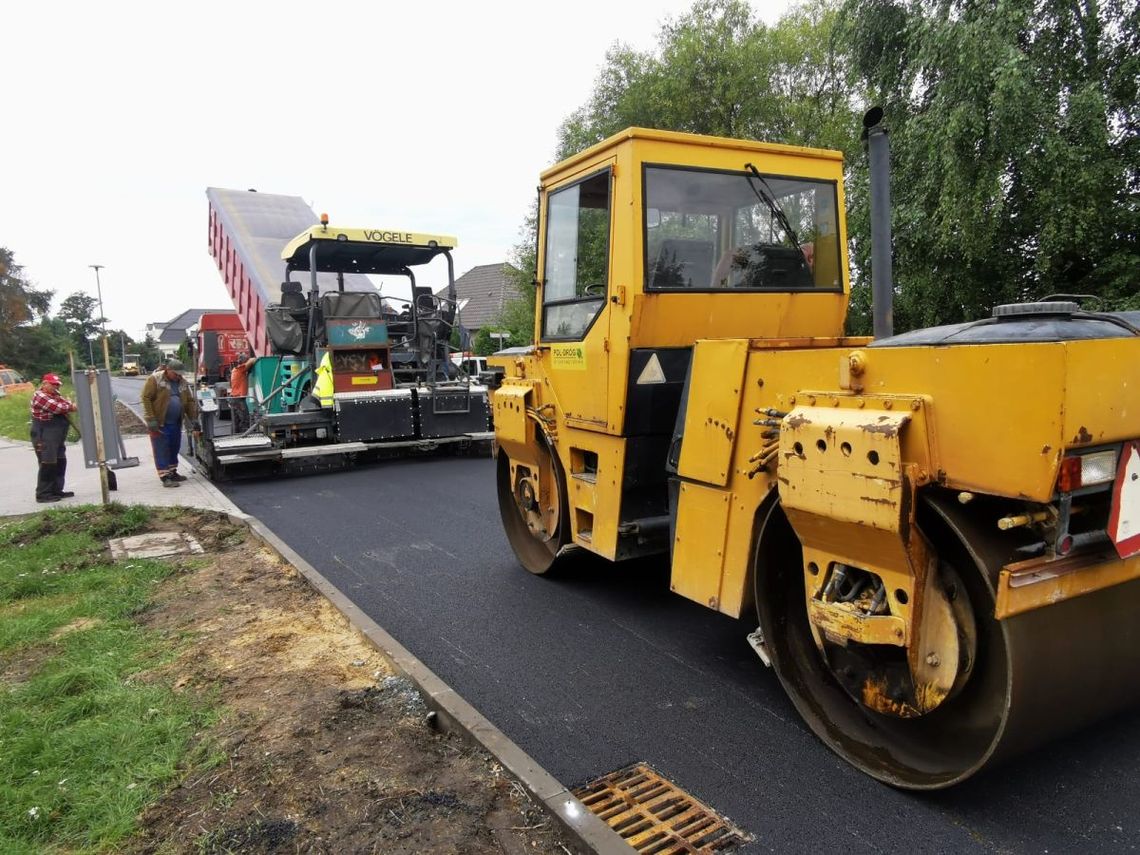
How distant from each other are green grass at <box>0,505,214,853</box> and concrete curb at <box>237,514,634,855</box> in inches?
34.9

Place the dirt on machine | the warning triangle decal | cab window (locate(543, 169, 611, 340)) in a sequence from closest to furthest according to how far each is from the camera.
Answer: the warning triangle decal → cab window (locate(543, 169, 611, 340)) → the dirt on machine

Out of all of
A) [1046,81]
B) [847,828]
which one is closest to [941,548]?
[847,828]

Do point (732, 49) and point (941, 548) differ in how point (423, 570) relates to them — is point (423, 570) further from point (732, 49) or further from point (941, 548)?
point (732, 49)

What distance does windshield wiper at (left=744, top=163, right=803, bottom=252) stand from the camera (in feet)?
14.2

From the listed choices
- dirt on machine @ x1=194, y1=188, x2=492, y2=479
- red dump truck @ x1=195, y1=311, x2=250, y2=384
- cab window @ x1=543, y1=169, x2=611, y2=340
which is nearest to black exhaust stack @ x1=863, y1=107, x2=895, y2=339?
cab window @ x1=543, y1=169, x2=611, y2=340

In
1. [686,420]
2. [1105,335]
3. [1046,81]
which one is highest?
[1046,81]

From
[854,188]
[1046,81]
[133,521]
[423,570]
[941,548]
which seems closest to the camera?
[941,548]

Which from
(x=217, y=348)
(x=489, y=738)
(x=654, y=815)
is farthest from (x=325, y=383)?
(x=654, y=815)

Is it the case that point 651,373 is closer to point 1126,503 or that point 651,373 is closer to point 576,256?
point 576,256

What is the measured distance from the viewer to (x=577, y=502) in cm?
475

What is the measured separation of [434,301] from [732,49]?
9153 mm

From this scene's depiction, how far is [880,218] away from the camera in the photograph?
3277mm

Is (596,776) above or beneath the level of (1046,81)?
beneath

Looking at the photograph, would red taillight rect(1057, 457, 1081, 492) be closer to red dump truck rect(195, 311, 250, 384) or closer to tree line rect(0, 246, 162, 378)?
red dump truck rect(195, 311, 250, 384)
